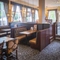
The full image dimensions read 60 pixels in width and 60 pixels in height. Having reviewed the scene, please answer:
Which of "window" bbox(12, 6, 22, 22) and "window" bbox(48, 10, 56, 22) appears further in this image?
"window" bbox(48, 10, 56, 22)

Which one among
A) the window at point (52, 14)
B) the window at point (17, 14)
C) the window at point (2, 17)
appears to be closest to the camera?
the window at point (2, 17)

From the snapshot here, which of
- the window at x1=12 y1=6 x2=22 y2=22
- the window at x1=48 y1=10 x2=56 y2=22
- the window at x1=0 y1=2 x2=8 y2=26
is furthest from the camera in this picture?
the window at x1=48 y1=10 x2=56 y2=22

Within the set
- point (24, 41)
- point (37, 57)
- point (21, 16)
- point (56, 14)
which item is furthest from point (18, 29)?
point (56, 14)

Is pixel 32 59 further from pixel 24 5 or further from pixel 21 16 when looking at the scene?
pixel 24 5

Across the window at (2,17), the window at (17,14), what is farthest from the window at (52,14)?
the window at (2,17)

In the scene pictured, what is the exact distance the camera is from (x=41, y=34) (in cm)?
493

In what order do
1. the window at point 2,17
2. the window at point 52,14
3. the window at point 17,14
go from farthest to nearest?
the window at point 52,14
the window at point 17,14
the window at point 2,17

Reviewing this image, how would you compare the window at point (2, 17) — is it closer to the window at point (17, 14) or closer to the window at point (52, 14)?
the window at point (17, 14)

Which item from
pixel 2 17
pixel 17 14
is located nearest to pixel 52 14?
pixel 17 14

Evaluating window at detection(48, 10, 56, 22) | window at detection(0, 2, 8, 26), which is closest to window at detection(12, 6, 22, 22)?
window at detection(0, 2, 8, 26)

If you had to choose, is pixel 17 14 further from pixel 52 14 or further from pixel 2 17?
pixel 52 14

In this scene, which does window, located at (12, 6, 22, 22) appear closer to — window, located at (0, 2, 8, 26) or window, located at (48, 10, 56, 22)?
window, located at (0, 2, 8, 26)

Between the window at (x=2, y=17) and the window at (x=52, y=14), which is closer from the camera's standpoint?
the window at (x=2, y=17)

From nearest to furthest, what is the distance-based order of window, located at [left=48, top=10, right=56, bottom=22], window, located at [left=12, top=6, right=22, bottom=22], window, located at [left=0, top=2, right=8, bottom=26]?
window, located at [left=0, top=2, right=8, bottom=26]
window, located at [left=12, top=6, right=22, bottom=22]
window, located at [left=48, top=10, right=56, bottom=22]
